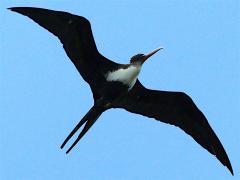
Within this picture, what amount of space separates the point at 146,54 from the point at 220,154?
206cm

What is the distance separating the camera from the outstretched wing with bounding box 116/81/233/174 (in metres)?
12.9

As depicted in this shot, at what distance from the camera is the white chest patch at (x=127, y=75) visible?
12.3 m

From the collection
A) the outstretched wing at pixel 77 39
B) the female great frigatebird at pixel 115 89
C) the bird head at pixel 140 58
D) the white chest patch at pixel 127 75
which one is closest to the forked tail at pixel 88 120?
the female great frigatebird at pixel 115 89

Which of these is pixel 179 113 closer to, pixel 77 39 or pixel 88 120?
pixel 88 120

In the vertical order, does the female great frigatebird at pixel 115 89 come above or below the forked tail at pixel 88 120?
above

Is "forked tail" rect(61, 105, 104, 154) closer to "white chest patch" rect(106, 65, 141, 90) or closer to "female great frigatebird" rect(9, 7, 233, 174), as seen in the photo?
"female great frigatebird" rect(9, 7, 233, 174)

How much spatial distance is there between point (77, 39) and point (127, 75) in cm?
95

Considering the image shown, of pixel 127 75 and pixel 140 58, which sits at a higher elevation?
pixel 140 58

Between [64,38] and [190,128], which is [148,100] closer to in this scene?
[190,128]

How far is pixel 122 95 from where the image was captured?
40.8ft

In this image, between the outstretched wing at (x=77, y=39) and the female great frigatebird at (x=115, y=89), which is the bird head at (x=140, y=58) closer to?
the female great frigatebird at (x=115, y=89)

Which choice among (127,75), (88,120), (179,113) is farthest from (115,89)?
Result: (179,113)

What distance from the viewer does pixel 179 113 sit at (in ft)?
42.6

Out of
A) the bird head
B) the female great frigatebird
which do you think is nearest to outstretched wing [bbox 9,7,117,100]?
the female great frigatebird
